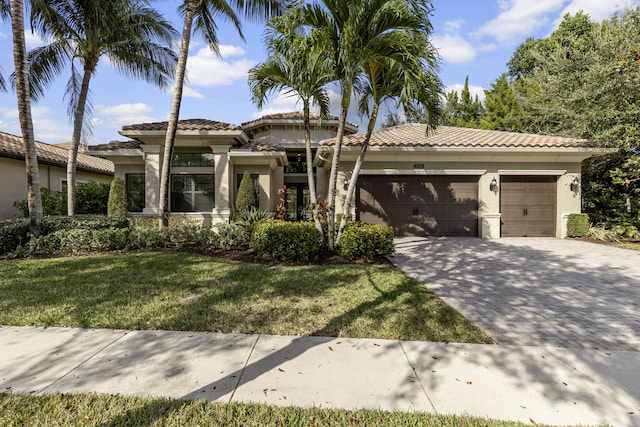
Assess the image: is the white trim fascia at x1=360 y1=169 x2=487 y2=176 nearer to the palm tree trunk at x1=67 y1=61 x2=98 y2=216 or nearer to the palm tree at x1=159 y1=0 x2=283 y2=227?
the palm tree at x1=159 y1=0 x2=283 y2=227

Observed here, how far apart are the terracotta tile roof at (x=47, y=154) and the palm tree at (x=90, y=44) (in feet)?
8.62

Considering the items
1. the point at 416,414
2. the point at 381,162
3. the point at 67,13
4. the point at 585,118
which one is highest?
the point at 67,13

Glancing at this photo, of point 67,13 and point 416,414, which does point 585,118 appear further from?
point 67,13

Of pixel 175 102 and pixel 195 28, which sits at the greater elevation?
pixel 195 28

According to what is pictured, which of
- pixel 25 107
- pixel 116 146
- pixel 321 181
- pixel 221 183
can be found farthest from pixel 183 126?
pixel 321 181

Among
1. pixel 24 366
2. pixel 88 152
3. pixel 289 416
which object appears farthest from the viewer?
pixel 88 152

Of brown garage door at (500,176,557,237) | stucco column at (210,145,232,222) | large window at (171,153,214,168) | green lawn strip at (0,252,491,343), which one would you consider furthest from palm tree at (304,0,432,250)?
brown garage door at (500,176,557,237)

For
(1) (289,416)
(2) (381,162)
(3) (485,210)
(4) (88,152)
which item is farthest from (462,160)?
(4) (88,152)

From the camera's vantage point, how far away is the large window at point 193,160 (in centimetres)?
1223

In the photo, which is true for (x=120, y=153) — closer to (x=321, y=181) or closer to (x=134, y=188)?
(x=134, y=188)

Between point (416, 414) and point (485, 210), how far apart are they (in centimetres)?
1140

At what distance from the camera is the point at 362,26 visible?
256 inches

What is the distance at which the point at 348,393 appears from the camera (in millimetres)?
2541

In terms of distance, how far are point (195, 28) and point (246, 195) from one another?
21.6 ft
